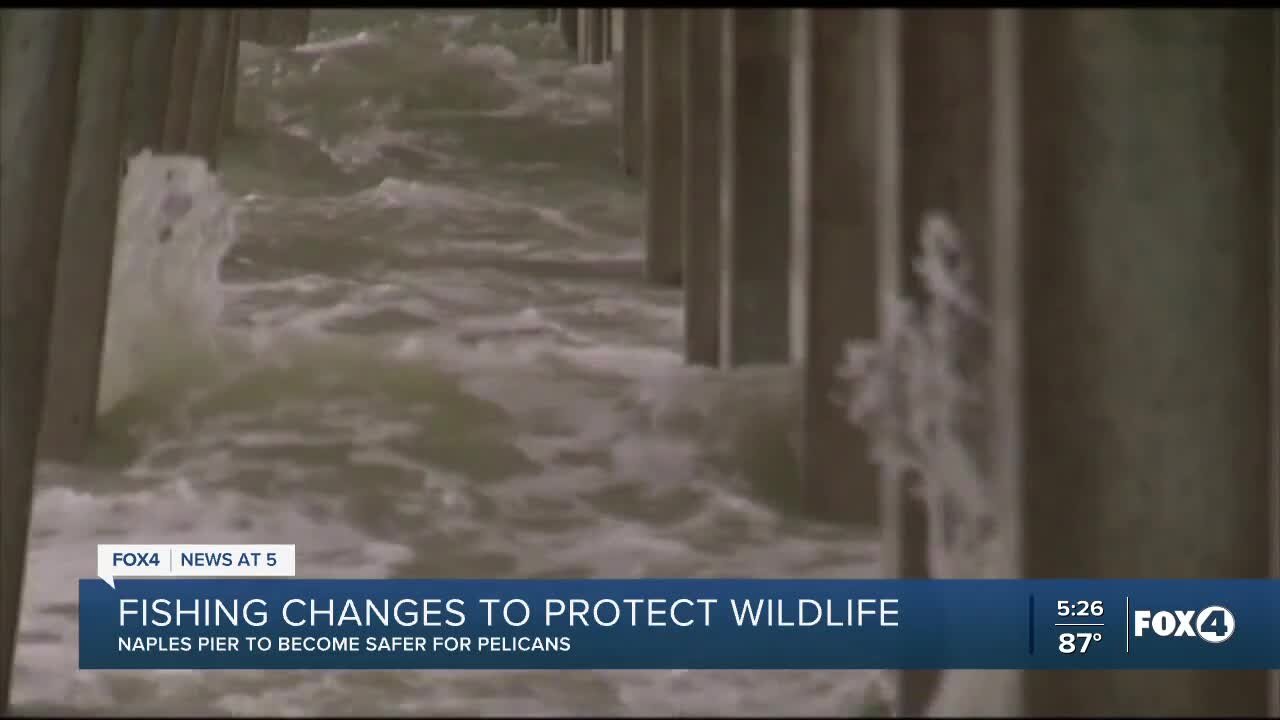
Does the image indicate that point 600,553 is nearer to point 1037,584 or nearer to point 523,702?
point 523,702

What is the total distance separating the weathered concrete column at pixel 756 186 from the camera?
30.5 feet

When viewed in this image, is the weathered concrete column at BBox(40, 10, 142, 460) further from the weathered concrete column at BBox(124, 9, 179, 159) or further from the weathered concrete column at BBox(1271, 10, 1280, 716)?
the weathered concrete column at BBox(1271, 10, 1280, 716)

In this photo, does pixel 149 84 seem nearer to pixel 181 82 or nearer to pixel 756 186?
pixel 181 82

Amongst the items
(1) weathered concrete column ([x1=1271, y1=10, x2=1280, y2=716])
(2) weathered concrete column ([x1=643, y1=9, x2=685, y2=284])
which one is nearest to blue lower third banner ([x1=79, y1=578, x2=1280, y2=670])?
(1) weathered concrete column ([x1=1271, y1=10, x2=1280, y2=716])

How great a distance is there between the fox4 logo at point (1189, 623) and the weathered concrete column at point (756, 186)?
4.99 meters

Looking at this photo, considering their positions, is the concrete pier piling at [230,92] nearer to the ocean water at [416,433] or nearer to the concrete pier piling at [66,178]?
the ocean water at [416,433]

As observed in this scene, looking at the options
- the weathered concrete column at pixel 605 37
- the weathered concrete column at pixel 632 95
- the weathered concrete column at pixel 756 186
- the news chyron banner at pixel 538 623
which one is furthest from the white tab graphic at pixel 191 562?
the weathered concrete column at pixel 605 37

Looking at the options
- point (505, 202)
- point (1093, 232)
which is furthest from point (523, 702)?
point (505, 202)

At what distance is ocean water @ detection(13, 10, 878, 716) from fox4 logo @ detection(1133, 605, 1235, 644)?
54.3 inches

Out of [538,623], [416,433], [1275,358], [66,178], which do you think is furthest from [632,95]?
[1275,358]

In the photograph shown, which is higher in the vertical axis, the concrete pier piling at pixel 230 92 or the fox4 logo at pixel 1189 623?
the concrete pier piling at pixel 230 92

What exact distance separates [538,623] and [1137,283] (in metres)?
1.87

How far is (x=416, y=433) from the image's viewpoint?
358 inches

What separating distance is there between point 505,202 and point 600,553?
7885mm
